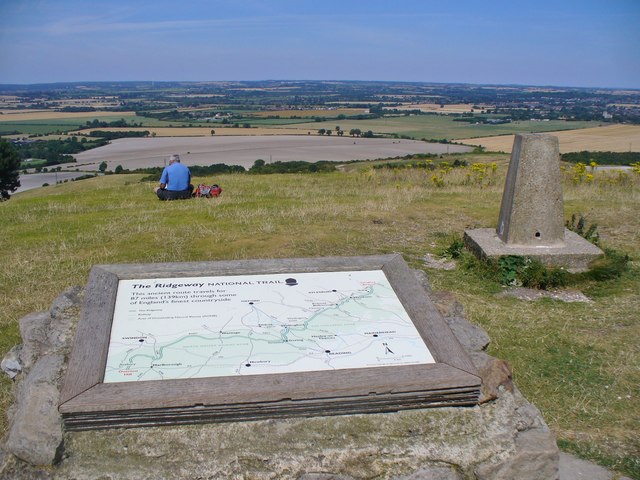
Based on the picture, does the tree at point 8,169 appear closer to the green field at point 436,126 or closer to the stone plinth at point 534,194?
the green field at point 436,126

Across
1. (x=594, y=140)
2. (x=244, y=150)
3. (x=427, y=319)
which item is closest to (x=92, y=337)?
(x=427, y=319)

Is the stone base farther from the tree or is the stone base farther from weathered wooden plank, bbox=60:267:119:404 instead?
the tree

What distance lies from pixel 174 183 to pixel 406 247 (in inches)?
239

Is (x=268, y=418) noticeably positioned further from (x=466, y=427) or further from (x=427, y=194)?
(x=427, y=194)

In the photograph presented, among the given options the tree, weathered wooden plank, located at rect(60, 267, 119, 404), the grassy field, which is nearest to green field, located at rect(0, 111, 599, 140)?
the tree

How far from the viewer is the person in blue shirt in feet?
38.2

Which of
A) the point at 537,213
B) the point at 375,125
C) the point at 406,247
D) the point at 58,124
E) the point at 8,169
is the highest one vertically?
the point at 537,213

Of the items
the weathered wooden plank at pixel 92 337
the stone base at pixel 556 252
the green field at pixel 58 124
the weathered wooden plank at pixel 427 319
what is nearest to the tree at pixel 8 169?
the green field at pixel 58 124

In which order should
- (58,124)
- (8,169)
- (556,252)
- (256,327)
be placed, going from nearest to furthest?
1. (256,327)
2. (556,252)
3. (8,169)
4. (58,124)

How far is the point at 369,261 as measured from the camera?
4246 millimetres

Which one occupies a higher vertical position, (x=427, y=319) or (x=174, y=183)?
(x=427, y=319)

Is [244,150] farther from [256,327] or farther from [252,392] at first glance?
[252,392]

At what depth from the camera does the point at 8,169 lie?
3956 centimetres

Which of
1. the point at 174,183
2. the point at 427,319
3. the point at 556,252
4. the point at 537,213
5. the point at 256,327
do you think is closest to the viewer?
the point at 256,327
